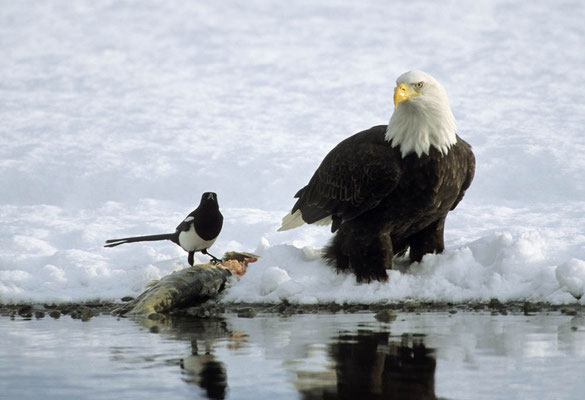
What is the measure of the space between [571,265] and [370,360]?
5894mm

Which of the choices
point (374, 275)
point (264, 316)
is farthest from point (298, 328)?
point (374, 275)

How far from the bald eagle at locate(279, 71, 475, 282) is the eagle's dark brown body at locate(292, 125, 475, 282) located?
14 mm

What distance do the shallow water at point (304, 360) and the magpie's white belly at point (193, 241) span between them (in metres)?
4.91

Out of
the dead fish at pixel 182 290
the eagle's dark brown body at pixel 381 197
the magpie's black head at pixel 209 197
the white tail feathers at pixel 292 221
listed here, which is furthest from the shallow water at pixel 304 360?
the magpie's black head at pixel 209 197

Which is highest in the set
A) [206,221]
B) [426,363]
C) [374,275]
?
[206,221]

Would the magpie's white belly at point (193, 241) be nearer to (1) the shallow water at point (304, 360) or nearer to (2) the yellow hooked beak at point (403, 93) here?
(2) the yellow hooked beak at point (403, 93)

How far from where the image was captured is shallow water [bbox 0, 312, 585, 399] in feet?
15.3

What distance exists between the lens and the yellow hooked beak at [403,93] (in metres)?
10.5

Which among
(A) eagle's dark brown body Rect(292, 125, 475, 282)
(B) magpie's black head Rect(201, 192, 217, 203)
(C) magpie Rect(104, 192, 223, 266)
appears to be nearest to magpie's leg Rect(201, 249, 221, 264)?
(C) magpie Rect(104, 192, 223, 266)

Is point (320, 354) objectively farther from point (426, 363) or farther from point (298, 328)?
point (298, 328)

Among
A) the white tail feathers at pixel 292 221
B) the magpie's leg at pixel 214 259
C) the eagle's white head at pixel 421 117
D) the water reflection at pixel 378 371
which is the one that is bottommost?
the water reflection at pixel 378 371

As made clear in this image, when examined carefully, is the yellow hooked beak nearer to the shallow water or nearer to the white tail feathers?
the shallow water

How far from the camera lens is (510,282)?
1120 cm

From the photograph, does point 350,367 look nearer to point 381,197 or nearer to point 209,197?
point 381,197
